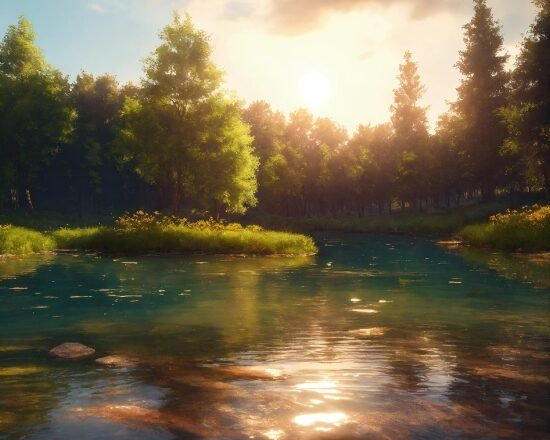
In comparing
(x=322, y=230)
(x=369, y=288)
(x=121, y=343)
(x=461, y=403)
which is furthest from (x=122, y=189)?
(x=461, y=403)

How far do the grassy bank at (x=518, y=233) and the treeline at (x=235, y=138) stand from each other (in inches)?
479

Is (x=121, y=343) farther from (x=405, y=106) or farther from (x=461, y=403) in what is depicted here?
(x=405, y=106)

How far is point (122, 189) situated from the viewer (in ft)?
291

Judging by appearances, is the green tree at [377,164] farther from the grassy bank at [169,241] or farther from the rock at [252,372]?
the rock at [252,372]

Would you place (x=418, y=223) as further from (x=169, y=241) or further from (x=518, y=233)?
(x=169, y=241)

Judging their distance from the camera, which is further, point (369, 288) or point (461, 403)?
point (369, 288)

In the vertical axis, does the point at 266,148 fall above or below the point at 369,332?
above

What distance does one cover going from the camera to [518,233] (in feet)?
113

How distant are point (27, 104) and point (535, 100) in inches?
1932

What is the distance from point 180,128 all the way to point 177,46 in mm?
6647

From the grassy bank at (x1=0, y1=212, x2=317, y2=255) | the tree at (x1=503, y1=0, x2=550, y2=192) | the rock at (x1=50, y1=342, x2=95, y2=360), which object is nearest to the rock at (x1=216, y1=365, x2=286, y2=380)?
the rock at (x1=50, y1=342, x2=95, y2=360)

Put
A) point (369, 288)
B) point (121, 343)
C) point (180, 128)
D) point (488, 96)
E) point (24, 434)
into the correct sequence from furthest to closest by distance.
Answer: point (488, 96) → point (180, 128) → point (369, 288) → point (121, 343) → point (24, 434)

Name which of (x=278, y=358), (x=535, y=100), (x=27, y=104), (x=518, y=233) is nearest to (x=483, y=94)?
(x=535, y=100)

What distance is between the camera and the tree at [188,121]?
44375mm
